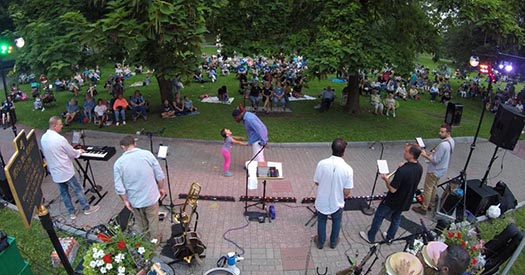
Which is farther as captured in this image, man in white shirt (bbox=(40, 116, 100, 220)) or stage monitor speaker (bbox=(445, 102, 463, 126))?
stage monitor speaker (bbox=(445, 102, 463, 126))

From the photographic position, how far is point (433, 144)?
1191 cm

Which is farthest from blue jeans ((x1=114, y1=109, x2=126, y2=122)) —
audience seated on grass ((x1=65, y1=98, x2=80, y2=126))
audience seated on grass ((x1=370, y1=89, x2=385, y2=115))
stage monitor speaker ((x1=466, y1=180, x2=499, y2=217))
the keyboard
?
stage monitor speaker ((x1=466, y1=180, x2=499, y2=217))

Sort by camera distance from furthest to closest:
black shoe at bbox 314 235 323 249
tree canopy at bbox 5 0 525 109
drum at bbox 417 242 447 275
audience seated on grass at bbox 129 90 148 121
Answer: audience seated on grass at bbox 129 90 148 121, tree canopy at bbox 5 0 525 109, black shoe at bbox 314 235 323 249, drum at bbox 417 242 447 275

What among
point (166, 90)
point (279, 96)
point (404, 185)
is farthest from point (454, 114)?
point (166, 90)

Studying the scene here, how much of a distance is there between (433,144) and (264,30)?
7703mm

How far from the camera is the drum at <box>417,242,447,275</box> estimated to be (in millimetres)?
4055

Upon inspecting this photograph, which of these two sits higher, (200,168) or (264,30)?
(264,30)

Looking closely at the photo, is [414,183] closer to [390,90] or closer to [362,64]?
[362,64]

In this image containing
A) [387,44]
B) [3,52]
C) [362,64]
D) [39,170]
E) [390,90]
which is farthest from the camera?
[390,90]

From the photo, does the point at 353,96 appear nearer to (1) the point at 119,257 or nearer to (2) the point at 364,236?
(2) the point at 364,236

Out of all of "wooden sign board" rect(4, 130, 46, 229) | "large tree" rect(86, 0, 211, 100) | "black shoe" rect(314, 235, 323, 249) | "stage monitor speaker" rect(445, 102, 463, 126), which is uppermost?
"large tree" rect(86, 0, 211, 100)

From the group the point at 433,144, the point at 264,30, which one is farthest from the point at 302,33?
the point at 433,144

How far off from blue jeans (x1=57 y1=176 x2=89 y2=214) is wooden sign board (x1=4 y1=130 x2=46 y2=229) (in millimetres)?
2464

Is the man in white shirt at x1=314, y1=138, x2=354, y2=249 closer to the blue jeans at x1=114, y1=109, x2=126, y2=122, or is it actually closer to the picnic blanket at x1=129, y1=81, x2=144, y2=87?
the blue jeans at x1=114, y1=109, x2=126, y2=122
